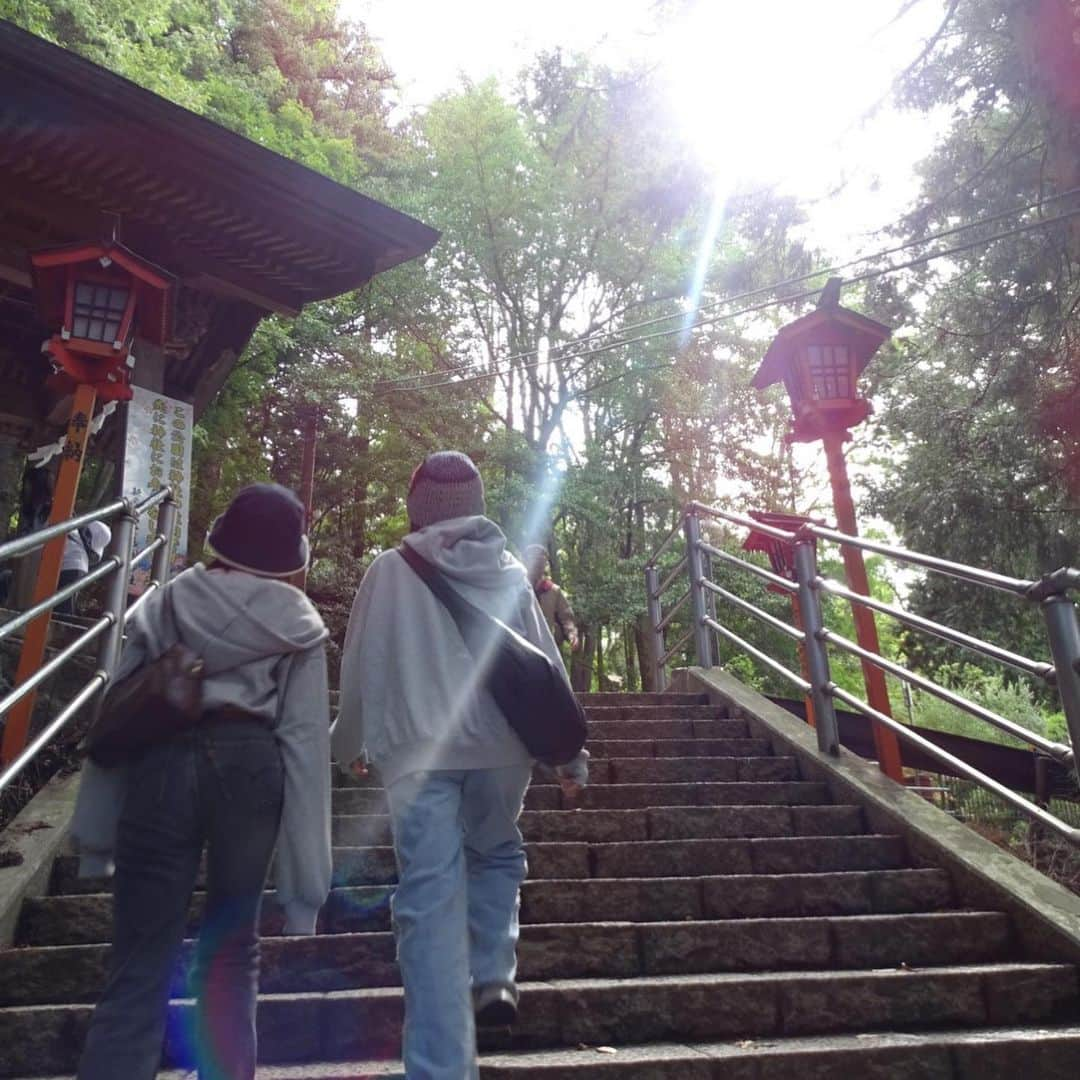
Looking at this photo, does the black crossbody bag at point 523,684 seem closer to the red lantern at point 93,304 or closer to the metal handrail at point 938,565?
the metal handrail at point 938,565

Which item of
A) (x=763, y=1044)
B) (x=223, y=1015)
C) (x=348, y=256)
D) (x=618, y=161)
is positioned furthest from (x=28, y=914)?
(x=618, y=161)

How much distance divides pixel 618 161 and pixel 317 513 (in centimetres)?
1095

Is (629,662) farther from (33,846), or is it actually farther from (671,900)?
(33,846)

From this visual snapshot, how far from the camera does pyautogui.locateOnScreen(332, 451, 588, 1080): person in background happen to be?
2125mm

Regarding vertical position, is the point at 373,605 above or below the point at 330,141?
below

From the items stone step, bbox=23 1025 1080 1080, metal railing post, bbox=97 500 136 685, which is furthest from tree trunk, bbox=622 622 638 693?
stone step, bbox=23 1025 1080 1080

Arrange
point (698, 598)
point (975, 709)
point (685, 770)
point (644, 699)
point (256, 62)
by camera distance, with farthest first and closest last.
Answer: point (256, 62)
point (698, 598)
point (644, 699)
point (685, 770)
point (975, 709)

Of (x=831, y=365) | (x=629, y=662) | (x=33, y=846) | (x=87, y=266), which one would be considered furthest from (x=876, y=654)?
(x=629, y=662)

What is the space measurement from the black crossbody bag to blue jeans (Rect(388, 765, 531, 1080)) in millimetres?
140

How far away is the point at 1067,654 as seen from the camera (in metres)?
2.98

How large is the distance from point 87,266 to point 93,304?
21 centimetres

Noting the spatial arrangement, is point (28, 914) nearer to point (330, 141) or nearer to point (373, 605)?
point (373, 605)

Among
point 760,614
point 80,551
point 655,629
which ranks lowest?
point 760,614

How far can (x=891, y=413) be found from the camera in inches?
478
